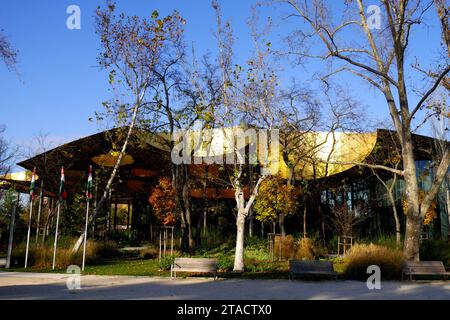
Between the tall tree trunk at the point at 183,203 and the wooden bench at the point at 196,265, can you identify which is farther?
the tall tree trunk at the point at 183,203

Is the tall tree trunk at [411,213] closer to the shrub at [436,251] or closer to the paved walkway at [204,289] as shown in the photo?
the shrub at [436,251]

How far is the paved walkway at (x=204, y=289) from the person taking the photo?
1016cm

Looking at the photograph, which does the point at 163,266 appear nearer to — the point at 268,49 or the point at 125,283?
the point at 125,283

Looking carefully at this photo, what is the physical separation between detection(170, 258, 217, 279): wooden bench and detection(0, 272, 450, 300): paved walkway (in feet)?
1.03

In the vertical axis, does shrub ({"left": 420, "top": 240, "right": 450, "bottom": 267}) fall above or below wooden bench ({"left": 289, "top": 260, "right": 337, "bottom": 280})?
above

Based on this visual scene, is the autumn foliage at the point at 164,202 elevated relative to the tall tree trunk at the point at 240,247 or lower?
elevated

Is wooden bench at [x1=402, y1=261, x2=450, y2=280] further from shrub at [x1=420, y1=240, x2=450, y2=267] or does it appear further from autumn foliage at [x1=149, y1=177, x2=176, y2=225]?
autumn foliage at [x1=149, y1=177, x2=176, y2=225]

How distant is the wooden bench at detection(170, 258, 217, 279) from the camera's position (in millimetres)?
13758

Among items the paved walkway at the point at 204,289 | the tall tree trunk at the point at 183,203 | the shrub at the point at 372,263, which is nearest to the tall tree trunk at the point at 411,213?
the shrub at the point at 372,263

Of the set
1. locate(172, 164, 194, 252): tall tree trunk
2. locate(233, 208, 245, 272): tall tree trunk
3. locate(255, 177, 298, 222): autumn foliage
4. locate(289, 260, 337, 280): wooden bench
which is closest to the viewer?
locate(289, 260, 337, 280): wooden bench

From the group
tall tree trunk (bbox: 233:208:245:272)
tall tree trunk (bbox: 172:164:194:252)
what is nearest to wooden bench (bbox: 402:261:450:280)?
tall tree trunk (bbox: 233:208:245:272)

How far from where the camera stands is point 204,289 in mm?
11391

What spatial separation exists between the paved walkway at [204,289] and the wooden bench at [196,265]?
314mm
